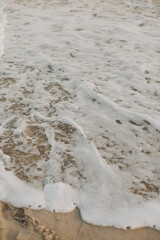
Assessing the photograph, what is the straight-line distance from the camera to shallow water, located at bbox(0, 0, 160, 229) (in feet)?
6.91

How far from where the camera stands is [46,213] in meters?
1.97

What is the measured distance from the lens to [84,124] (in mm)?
2973

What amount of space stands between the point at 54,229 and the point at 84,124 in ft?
4.73

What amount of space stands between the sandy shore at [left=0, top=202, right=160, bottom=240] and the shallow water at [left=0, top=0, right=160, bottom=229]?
0.25 ft

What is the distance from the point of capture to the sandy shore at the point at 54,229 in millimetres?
1800

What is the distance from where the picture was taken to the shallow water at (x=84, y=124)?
211 cm

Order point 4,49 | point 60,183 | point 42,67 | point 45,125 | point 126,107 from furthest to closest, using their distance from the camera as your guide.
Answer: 1. point 4,49
2. point 42,67
3. point 126,107
4. point 45,125
5. point 60,183

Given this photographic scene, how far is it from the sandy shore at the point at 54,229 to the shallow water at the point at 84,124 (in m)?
0.08

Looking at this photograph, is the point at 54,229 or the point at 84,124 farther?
the point at 84,124

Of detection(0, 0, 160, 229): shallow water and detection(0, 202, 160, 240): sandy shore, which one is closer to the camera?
detection(0, 202, 160, 240): sandy shore

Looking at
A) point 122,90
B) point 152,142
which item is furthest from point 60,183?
point 122,90

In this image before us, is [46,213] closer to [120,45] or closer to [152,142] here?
[152,142]

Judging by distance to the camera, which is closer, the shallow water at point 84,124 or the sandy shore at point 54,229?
the sandy shore at point 54,229

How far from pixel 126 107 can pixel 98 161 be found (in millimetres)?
1127
